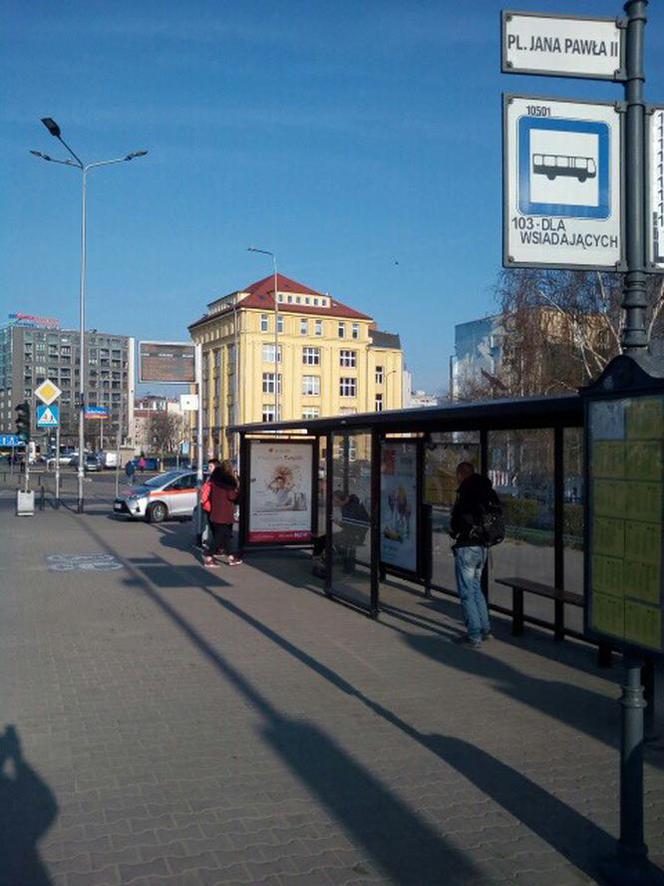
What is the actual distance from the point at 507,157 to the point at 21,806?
415 cm

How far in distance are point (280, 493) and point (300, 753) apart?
10755mm

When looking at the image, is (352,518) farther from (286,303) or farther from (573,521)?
(286,303)

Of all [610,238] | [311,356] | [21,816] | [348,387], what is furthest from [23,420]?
[348,387]

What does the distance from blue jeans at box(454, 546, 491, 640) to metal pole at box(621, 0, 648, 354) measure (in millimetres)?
4834

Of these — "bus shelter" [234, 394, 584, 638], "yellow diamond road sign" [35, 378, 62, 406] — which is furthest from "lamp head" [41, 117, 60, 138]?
"bus shelter" [234, 394, 584, 638]

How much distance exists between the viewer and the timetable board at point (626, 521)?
3.72 m

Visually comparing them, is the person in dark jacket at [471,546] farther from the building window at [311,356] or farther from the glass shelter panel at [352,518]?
the building window at [311,356]

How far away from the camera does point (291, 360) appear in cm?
7862

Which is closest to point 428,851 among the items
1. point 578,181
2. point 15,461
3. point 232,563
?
point 578,181

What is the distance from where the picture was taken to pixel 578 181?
174 inches

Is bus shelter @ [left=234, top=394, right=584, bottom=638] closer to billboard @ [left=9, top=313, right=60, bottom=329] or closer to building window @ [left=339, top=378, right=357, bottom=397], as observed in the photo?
building window @ [left=339, top=378, right=357, bottom=397]

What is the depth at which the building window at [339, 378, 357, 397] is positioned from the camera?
82.2 metres

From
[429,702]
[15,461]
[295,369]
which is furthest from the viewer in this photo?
[15,461]

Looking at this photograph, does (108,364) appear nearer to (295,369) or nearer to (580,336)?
(295,369)
